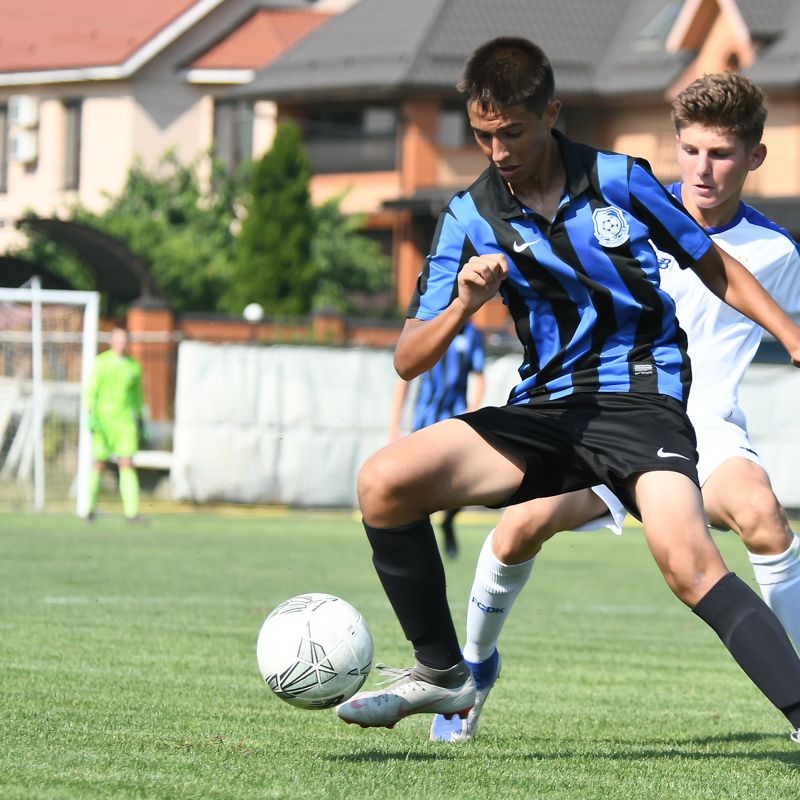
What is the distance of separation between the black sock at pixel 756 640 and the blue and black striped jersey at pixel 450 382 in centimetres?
967

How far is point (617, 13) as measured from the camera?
39156mm

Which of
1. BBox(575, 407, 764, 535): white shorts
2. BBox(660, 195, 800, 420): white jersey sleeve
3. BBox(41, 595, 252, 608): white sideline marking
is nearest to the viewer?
BBox(575, 407, 764, 535): white shorts

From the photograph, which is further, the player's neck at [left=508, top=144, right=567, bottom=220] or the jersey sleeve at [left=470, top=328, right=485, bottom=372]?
the jersey sleeve at [left=470, top=328, right=485, bottom=372]

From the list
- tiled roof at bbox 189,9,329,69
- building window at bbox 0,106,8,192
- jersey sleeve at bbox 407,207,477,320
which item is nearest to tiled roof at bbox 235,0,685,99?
tiled roof at bbox 189,9,329,69

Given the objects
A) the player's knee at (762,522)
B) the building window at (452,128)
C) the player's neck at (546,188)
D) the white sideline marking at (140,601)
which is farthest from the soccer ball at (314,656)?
the building window at (452,128)

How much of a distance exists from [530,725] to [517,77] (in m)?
2.33

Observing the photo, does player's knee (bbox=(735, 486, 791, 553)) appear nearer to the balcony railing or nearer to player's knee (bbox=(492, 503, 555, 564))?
player's knee (bbox=(492, 503, 555, 564))

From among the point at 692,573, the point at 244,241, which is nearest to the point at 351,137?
the point at 244,241

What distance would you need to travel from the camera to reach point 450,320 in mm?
4355

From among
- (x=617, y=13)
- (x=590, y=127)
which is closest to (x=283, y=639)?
(x=590, y=127)

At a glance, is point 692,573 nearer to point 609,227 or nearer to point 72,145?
point 609,227

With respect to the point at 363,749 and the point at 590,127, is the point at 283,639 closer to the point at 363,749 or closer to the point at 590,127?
the point at 363,749

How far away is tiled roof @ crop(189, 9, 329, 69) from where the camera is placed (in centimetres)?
4166

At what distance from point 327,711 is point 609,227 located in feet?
7.37
